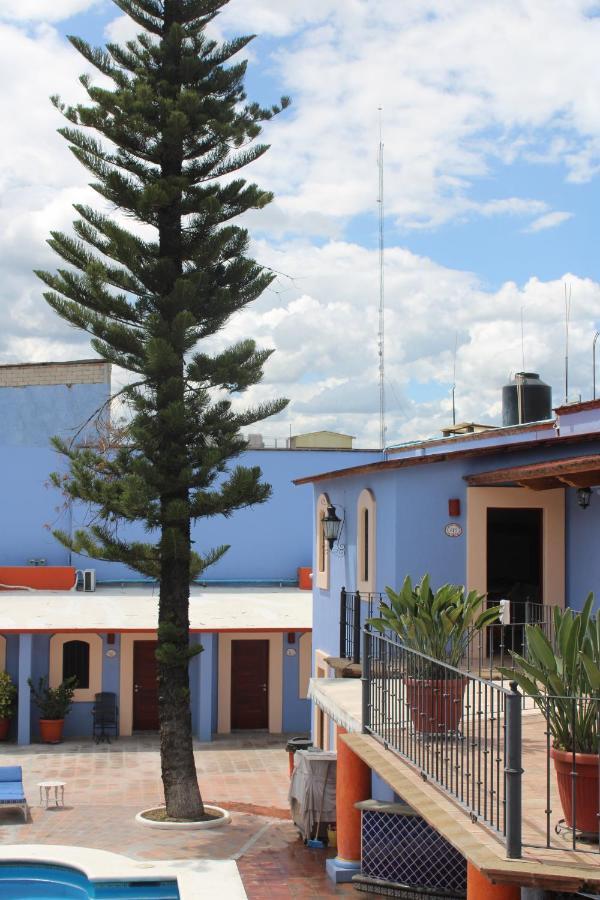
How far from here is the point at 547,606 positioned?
11.8 meters

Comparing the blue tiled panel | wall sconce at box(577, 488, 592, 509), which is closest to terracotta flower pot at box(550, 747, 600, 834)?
the blue tiled panel

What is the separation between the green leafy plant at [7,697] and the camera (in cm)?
2045

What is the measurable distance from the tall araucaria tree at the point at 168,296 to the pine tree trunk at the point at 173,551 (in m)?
0.02

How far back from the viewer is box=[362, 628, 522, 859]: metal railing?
6.00 metres

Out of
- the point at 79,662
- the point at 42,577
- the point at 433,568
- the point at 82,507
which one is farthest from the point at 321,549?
the point at 82,507

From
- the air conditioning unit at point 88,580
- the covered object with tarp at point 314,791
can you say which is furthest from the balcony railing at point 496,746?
the air conditioning unit at point 88,580

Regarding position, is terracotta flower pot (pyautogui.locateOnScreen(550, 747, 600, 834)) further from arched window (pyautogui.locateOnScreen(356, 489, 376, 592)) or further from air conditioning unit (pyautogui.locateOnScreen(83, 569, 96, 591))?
air conditioning unit (pyautogui.locateOnScreen(83, 569, 96, 591))

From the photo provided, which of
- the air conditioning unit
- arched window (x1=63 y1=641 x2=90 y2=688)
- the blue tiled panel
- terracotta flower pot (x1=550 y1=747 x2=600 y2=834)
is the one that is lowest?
the blue tiled panel

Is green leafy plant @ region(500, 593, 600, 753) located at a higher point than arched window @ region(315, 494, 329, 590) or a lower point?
lower

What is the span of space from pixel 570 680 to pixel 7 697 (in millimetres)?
16045

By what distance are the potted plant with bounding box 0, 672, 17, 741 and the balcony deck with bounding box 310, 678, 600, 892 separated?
487 inches

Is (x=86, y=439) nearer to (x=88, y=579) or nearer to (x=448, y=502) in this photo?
(x=88, y=579)

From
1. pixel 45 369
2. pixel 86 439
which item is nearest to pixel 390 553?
pixel 86 439

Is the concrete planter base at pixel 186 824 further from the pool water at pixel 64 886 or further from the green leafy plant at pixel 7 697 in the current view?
the green leafy plant at pixel 7 697
